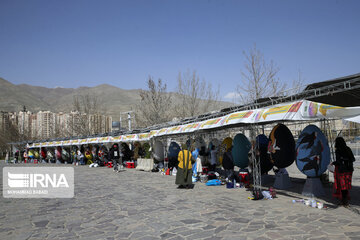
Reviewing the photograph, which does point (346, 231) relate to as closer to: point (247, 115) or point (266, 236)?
point (266, 236)

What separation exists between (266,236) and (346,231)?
5.29 feet

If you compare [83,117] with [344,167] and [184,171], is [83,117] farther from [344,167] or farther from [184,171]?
[344,167]

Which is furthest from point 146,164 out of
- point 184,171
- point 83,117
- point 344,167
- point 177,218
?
point 83,117

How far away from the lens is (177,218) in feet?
23.7

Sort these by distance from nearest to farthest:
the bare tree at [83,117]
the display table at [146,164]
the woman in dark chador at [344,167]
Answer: the woman in dark chador at [344,167]
the display table at [146,164]
the bare tree at [83,117]

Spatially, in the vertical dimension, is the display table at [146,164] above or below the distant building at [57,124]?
below

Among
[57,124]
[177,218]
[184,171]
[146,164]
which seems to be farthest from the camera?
[57,124]

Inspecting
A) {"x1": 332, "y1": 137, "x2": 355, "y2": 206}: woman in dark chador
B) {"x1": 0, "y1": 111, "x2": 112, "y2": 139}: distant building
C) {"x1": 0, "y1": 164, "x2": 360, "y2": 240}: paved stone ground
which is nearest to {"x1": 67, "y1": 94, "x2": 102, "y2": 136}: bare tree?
{"x1": 0, "y1": 111, "x2": 112, "y2": 139}: distant building

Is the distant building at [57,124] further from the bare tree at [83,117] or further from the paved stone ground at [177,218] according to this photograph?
the paved stone ground at [177,218]

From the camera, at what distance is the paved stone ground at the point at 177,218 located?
5.95m

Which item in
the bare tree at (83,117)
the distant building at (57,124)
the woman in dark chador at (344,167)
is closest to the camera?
the woman in dark chador at (344,167)

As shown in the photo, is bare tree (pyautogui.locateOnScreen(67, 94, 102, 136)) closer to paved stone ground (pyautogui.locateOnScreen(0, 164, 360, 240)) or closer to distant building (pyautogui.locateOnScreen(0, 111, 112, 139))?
distant building (pyautogui.locateOnScreen(0, 111, 112, 139))

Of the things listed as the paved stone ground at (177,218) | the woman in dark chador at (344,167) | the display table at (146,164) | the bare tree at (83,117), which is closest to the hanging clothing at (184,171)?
the paved stone ground at (177,218)

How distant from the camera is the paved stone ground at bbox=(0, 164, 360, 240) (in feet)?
19.5
